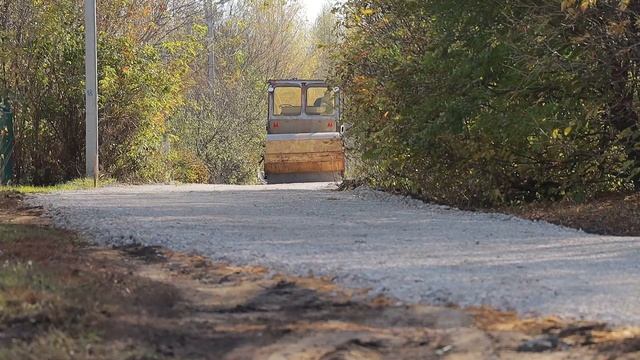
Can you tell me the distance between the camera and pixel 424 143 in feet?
45.2

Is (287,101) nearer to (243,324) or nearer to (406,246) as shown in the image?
(406,246)

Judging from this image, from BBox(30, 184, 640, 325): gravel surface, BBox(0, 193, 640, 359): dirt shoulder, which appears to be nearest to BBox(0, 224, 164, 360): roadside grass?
BBox(0, 193, 640, 359): dirt shoulder

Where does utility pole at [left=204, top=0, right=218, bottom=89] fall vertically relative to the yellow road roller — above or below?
above

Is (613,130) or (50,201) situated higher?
(613,130)

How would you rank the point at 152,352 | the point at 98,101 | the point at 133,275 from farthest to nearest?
the point at 98,101 → the point at 133,275 → the point at 152,352

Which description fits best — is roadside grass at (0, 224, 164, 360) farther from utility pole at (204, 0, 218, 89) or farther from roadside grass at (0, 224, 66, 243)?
utility pole at (204, 0, 218, 89)

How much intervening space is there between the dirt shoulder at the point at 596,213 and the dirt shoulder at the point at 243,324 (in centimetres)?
512

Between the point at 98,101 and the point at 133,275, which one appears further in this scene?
the point at 98,101

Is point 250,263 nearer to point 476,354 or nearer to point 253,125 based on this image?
Result: point 476,354

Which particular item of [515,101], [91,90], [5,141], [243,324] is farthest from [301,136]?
[243,324]

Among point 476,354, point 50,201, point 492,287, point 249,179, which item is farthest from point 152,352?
point 249,179

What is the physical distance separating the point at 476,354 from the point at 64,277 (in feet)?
9.77

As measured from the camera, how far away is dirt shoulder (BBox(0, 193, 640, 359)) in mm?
4855

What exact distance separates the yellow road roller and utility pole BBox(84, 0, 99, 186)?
22.6 ft
